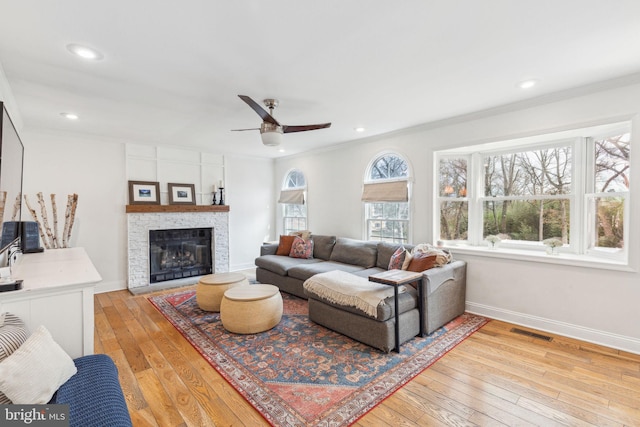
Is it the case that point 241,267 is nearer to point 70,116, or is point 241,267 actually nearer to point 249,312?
point 249,312

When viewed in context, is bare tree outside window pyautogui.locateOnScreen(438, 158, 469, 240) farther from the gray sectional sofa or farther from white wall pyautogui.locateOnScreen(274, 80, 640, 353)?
the gray sectional sofa

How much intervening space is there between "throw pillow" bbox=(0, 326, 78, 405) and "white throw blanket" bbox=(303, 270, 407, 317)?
212 cm

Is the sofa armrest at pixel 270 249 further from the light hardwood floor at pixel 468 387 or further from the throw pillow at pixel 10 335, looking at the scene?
the throw pillow at pixel 10 335

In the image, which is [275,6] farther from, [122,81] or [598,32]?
[598,32]

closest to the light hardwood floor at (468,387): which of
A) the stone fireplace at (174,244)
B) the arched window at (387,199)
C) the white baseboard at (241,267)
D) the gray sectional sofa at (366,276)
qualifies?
the gray sectional sofa at (366,276)

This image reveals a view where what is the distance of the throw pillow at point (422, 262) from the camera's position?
132 inches

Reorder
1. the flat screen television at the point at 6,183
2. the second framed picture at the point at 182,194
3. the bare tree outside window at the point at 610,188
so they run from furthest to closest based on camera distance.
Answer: the second framed picture at the point at 182,194, the bare tree outside window at the point at 610,188, the flat screen television at the point at 6,183

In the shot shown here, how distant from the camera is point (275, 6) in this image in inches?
68.1

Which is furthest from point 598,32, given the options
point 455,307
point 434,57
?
point 455,307

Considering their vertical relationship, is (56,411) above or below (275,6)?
below

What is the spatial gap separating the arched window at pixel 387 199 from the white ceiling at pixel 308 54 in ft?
3.79

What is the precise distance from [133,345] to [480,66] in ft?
13.4

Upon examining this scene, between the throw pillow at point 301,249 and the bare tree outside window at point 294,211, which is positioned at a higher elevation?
the bare tree outside window at point 294,211

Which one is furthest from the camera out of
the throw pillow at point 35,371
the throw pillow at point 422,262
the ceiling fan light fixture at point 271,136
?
the throw pillow at point 422,262
